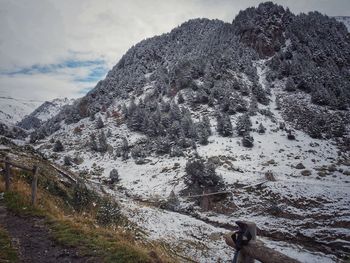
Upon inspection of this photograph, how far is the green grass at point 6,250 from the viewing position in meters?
5.66

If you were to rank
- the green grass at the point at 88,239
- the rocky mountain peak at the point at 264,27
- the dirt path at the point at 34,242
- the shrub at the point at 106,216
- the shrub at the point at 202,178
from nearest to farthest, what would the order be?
1. the dirt path at the point at 34,242
2. the green grass at the point at 88,239
3. the shrub at the point at 106,216
4. the shrub at the point at 202,178
5. the rocky mountain peak at the point at 264,27

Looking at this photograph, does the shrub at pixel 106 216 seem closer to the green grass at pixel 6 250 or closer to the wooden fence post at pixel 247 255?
the green grass at pixel 6 250

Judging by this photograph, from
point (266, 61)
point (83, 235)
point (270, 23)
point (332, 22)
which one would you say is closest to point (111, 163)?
point (83, 235)

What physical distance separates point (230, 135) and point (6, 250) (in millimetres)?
34922

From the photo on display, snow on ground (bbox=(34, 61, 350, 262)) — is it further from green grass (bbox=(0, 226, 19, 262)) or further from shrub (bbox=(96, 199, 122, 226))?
green grass (bbox=(0, 226, 19, 262))

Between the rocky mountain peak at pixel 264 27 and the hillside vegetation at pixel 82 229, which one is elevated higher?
the rocky mountain peak at pixel 264 27

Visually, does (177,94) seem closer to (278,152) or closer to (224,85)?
(224,85)

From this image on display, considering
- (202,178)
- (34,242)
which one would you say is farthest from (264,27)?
(34,242)

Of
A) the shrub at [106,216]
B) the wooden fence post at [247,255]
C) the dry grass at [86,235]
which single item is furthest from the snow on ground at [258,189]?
the wooden fence post at [247,255]

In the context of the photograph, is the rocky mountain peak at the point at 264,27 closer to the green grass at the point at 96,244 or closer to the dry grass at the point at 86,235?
the dry grass at the point at 86,235

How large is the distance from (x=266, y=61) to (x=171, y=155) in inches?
1602

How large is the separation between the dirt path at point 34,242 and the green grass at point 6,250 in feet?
0.45

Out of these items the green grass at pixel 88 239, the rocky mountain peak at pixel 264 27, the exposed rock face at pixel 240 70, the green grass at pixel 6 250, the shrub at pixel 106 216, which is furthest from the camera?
the rocky mountain peak at pixel 264 27

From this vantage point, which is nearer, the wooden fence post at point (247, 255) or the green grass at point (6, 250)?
the wooden fence post at point (247, 255)
